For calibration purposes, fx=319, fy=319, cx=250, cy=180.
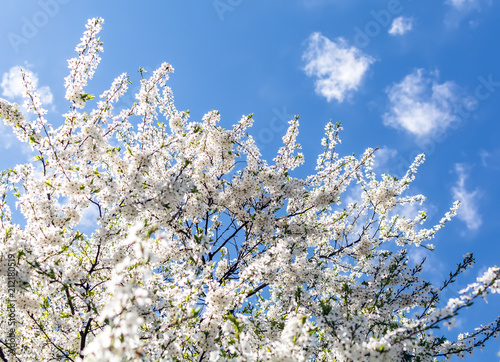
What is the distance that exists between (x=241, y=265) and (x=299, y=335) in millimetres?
4795

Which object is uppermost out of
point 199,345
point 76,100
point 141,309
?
point 76,100

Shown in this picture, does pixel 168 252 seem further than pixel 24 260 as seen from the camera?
Yes

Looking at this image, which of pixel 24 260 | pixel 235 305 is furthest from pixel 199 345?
pixel 24 260

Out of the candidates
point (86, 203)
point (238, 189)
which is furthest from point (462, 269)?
point (86, 203)

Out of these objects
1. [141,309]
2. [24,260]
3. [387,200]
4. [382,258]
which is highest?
[387,200]

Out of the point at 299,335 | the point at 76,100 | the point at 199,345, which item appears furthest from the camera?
the point at 76,100

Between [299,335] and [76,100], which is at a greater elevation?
[76,100]

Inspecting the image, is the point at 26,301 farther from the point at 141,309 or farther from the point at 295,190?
the point at 295,190

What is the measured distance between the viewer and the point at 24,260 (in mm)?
5512

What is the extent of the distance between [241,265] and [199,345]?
3.47 m

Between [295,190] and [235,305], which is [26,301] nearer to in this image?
[235,305]

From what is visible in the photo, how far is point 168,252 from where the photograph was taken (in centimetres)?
842

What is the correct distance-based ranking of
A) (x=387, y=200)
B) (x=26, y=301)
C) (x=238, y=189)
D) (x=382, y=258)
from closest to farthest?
(x=26, y=301), (x=382, y=258), (x=238, y=189), (x=387, y=200)

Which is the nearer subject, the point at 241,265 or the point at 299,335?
the point at 299,335
